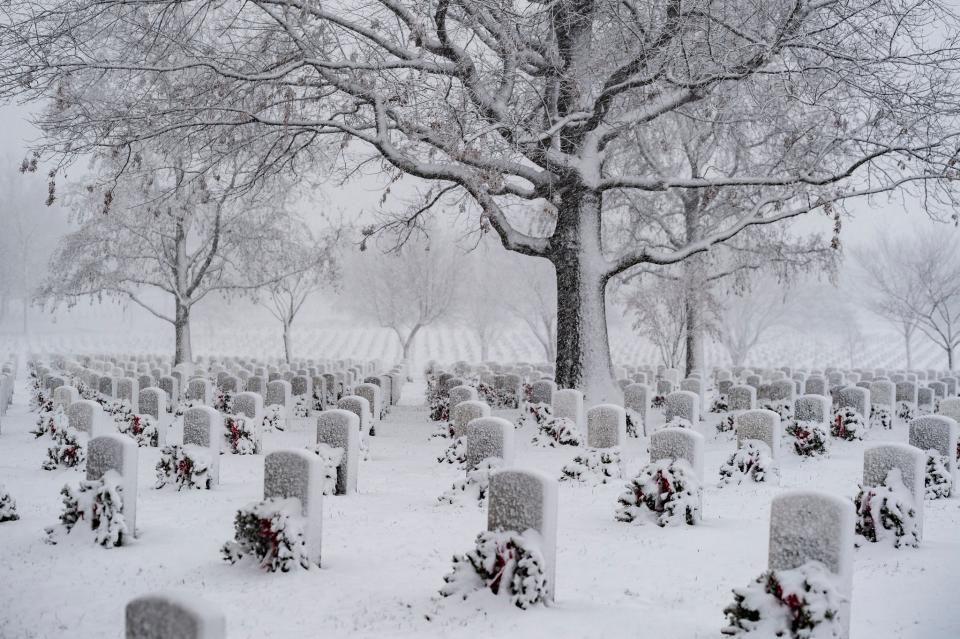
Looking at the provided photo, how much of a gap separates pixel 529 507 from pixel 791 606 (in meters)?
1.64

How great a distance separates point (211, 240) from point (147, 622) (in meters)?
22.4

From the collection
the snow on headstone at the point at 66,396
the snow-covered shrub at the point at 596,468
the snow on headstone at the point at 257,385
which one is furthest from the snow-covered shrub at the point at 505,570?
the snow on headstone at the point at 257,385

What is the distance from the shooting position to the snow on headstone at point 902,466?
634 cm

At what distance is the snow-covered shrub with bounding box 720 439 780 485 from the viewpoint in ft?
29.5

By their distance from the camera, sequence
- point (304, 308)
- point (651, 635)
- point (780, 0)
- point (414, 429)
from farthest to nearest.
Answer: point (304, 308) < point (414, 429) < point (780, 0) < point (651, 635)

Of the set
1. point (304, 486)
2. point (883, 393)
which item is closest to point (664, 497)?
point (304, 486)

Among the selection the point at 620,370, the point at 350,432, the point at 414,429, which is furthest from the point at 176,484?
the point at 620,370

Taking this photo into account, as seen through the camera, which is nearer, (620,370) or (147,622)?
(147,622)

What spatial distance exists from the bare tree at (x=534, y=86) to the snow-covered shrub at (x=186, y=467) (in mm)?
4508

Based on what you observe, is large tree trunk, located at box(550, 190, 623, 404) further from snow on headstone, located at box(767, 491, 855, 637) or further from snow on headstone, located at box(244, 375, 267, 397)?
snow on headstone, located at box(767, 491, 855, 637)

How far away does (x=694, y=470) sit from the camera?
7.35 m

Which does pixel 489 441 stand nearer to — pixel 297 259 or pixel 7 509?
pixel 7 509

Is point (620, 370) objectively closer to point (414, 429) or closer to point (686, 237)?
point (686, 237)

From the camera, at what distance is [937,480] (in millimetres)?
8273
